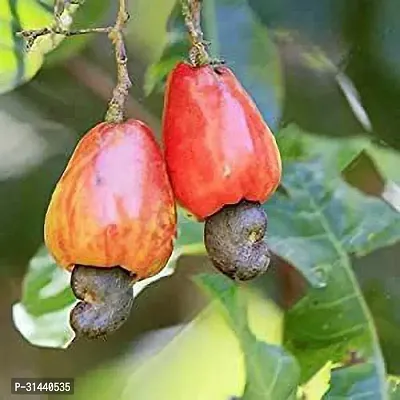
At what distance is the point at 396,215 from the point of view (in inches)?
36.1

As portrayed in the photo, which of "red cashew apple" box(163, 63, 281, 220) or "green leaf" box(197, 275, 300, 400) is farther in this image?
"green leaf" box(197, 275, 300, 400)

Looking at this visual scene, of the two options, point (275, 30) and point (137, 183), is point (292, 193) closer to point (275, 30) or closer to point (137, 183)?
point (275, 30)

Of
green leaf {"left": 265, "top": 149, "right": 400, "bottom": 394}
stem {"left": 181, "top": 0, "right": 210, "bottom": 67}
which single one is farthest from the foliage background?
stem {"left": 181, "top": 0, "right": 210, "bottom": 67}

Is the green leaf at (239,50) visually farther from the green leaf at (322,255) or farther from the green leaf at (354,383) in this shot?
the green leaf at (354,383)

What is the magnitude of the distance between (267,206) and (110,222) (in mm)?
429

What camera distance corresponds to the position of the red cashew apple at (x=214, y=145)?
50 centimetres

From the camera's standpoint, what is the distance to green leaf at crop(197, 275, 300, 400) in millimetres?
841

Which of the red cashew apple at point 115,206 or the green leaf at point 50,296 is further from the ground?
the red cashew apple at point 115,206

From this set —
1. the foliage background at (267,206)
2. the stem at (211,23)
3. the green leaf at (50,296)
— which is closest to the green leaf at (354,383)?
the foliage background at (267,206)

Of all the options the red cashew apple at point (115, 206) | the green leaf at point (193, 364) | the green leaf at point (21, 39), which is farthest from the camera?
the green leaf at point (193, 364)

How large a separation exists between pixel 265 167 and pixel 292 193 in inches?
15.5

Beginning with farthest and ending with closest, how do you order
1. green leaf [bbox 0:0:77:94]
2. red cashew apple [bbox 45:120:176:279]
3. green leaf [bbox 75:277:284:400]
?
green leaf [bbox 75:277:284:400] → green leaf [bbox 0:0:77:94] → red cashew apple [bbox 45:120:176:279]

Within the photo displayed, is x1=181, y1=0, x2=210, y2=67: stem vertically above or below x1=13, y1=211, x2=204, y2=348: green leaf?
above

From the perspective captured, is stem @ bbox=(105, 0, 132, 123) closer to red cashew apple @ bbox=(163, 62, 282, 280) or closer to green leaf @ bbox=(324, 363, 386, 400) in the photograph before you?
red cashew apple @ bbox=(163, 62, 282, 280)
